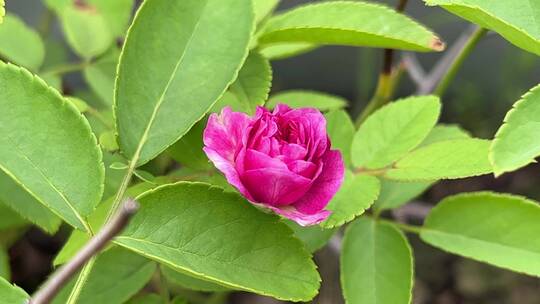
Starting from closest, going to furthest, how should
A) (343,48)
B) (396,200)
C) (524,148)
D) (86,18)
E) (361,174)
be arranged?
(524,148) → (361,174) → (396,200) → (86,18) → (343,48)

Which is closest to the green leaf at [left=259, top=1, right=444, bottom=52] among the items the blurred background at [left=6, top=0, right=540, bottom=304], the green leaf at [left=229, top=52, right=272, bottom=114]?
the green leaf at [left=229, top=52, right=272, bottom=114]

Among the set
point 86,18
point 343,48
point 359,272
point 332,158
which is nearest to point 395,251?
point 359,272

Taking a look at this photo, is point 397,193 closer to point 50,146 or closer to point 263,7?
point 263,7

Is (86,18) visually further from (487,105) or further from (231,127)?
(487,105)

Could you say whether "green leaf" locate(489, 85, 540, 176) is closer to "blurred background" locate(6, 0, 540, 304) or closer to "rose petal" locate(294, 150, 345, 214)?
"rose petal" locate(294, 150, 345, 214)

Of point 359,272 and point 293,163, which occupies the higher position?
point 293,163

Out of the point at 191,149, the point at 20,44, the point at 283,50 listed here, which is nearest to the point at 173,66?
the point at 191,149
